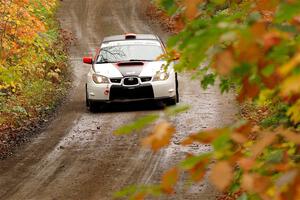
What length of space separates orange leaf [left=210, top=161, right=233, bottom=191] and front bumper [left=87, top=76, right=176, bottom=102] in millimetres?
12871

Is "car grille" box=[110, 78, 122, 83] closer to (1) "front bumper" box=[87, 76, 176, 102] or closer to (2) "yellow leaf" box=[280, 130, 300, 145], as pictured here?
(1) "front bumper" box=[87, 76, 176, 102]

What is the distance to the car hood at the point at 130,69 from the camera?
14.9m

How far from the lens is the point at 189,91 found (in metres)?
18.0

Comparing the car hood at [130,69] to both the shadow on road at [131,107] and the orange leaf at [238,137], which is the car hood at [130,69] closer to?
the shadow on road at [131,107]

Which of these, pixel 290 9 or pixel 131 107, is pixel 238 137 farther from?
pixel 131 107

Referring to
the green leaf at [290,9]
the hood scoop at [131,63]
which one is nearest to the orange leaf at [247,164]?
the green leaf at [290,9]

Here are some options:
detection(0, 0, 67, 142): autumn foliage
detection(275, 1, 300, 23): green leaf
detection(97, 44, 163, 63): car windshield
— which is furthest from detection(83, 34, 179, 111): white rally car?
detection(275, 1, 300, 23): green leaf

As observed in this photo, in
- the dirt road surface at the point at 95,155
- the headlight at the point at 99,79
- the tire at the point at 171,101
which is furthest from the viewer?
the tire at the point at 171,101

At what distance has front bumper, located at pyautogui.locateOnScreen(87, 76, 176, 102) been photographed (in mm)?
14914

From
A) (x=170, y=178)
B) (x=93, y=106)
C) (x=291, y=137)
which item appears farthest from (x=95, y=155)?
(x=291, y=137)

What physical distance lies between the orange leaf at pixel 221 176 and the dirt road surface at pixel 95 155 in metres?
6.94

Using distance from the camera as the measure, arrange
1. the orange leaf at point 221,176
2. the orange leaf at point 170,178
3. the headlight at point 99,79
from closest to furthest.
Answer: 1. the orange leaf at point 221,176
2. the orange leaf at point 170,178
3. the headlight at point 99,79

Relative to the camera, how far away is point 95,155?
37.6 ft

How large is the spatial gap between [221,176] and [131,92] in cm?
1299
